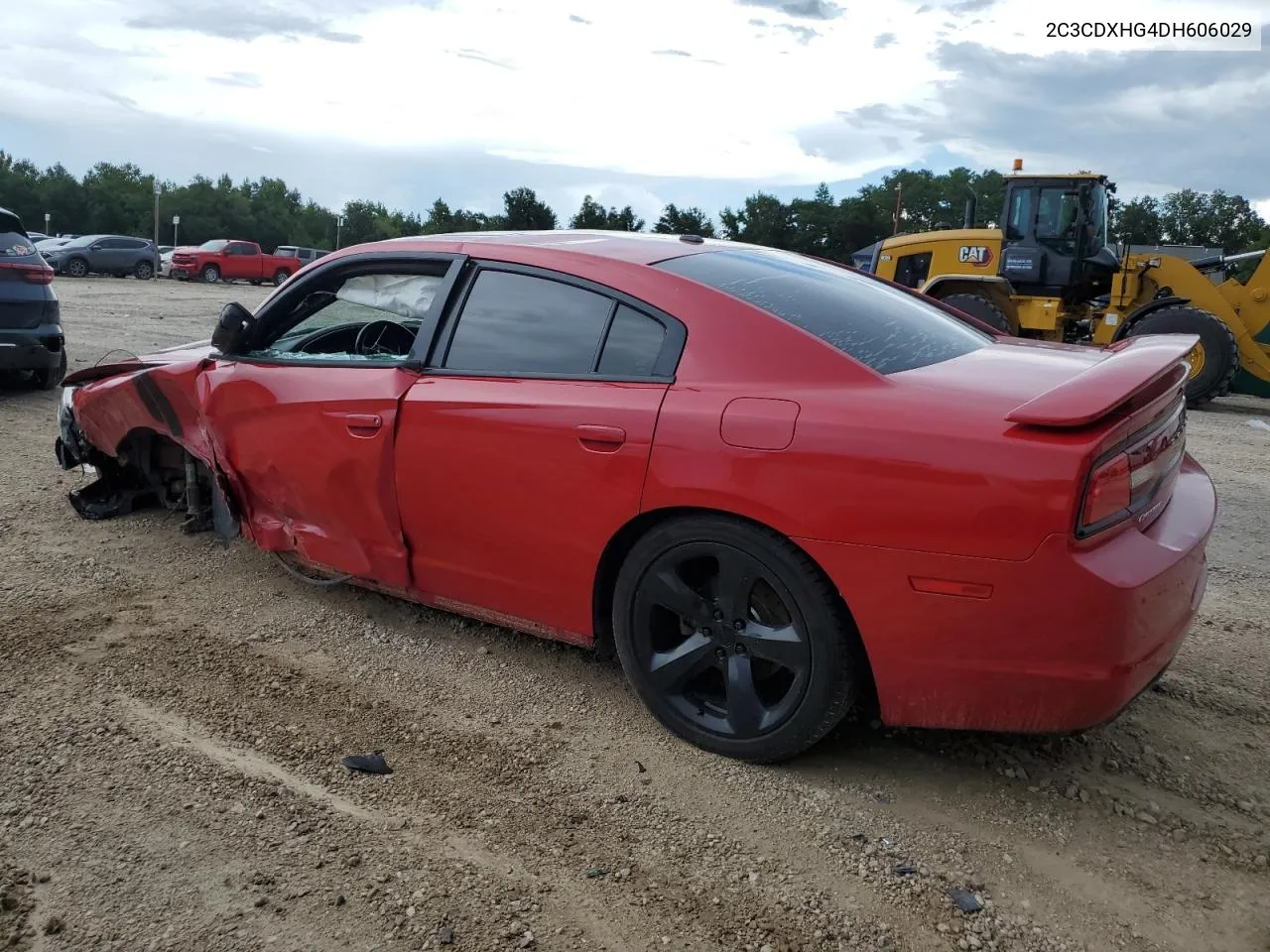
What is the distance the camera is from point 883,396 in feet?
8.52

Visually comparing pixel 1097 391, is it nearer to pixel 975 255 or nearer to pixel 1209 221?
pixel 975 255

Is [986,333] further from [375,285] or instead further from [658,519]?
[375,285]

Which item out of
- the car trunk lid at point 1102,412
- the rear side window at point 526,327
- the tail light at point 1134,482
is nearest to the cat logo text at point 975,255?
the car trunk lid at point 1102,412

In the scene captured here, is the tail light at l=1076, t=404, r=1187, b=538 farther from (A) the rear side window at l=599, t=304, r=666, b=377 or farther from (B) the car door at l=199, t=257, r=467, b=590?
(B) the car door at l=199, t=257, r=467, b=590

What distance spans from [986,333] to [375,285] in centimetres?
234

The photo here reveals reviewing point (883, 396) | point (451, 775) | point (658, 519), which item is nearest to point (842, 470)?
point (883, 396)

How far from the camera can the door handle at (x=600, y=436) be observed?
9.52ft

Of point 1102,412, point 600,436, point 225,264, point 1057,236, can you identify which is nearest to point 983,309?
point 1057,236

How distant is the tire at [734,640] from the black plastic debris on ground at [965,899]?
533 millimetres

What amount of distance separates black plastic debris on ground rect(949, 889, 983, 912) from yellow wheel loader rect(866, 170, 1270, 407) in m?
10.4

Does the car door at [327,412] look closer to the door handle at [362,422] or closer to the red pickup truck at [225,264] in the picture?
the door handle at [362,422]

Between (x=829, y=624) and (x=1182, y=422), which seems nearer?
(x=829, y=624)

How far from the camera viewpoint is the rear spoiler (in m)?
2.34

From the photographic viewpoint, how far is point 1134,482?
248 centimetres
